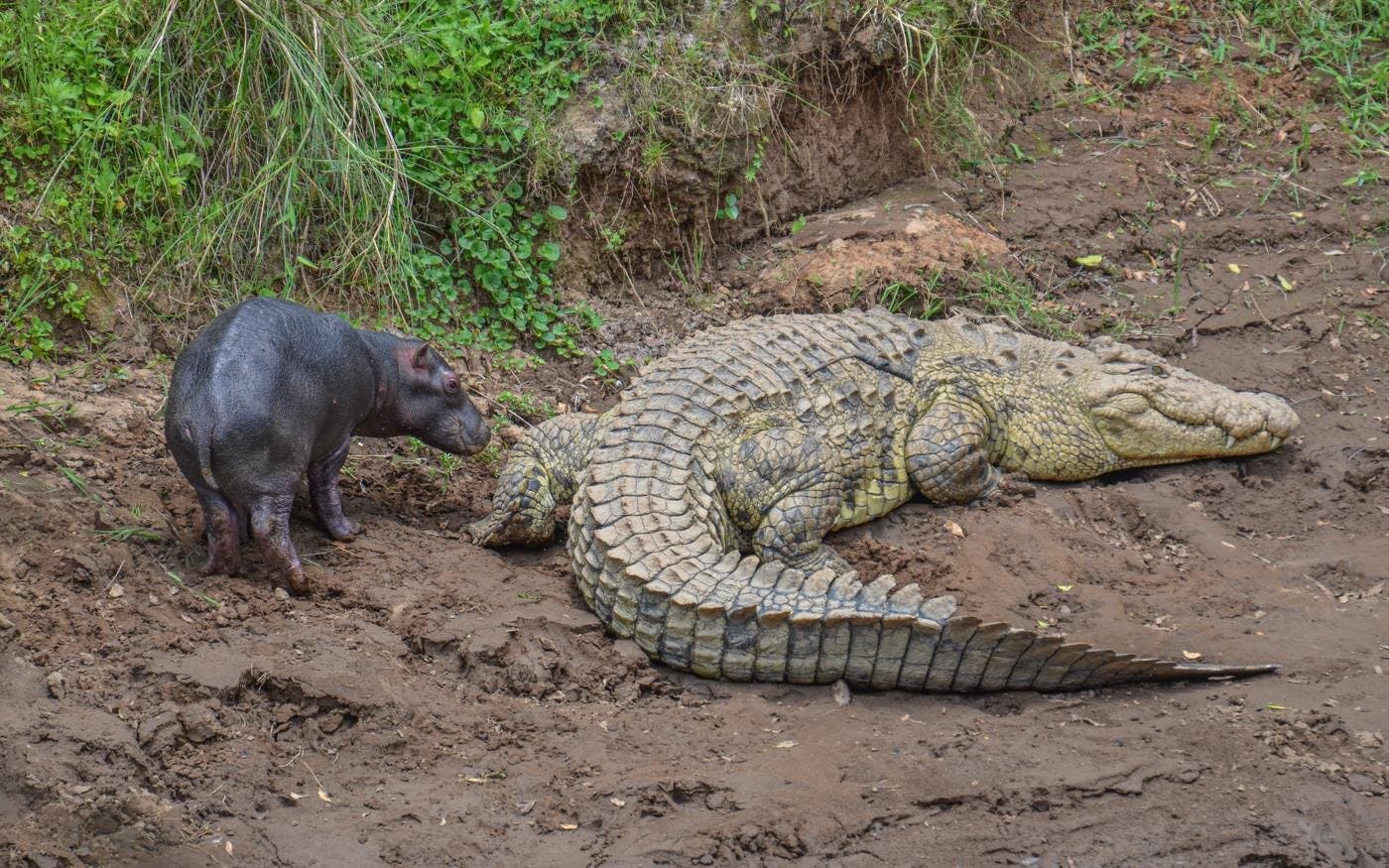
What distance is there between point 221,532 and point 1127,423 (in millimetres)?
3944

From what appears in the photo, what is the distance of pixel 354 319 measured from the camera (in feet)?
20.2

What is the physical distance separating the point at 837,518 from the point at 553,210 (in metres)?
2.33

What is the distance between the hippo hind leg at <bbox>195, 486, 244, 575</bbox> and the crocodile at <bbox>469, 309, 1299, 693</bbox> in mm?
1090

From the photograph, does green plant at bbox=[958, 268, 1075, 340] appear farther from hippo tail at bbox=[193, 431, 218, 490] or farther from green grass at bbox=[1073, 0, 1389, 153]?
hippo tail at bbox=[193, 431, 218, 490]

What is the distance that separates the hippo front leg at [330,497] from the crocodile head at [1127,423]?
299 centimetres

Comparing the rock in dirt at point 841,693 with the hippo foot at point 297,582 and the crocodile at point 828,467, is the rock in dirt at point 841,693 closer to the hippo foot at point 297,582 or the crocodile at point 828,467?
the crocodile at point 828,467

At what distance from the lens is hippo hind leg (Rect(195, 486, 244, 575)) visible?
14.3 feet

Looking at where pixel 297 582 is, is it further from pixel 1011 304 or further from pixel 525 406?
pixel 1011 304

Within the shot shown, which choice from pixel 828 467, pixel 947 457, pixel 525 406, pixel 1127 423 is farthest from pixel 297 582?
pixel 1127 423

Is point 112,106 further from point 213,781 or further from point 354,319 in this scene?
point 213,781

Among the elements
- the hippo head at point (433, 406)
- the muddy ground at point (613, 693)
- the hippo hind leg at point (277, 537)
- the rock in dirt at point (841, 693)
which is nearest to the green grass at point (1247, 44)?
the muddy ground at point (613, 693)

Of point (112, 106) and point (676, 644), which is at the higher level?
point (112, 106)

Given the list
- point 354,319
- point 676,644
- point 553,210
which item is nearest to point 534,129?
point 553,210

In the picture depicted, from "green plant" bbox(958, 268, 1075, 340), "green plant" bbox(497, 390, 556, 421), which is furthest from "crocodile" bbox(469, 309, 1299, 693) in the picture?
"green plant" bbox(497, 390, 556, 421)
